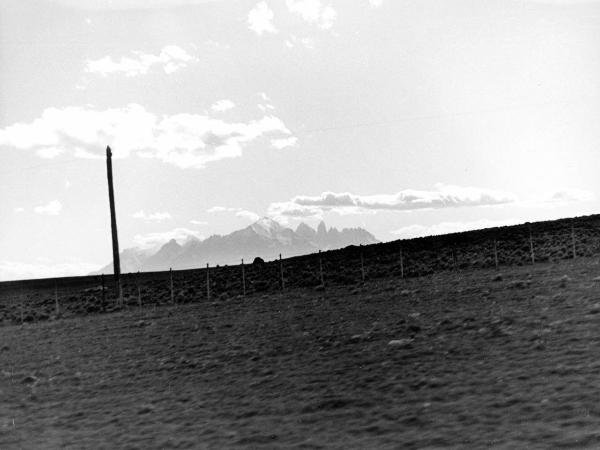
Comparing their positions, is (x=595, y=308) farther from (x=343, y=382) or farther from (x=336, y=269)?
(x=336, y=269)

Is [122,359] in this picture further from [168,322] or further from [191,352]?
[168,322]

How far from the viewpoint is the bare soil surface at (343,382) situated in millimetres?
6207

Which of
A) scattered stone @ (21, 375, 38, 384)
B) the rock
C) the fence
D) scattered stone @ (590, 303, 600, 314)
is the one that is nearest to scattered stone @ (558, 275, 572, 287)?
scattered stone @ (590, 303, 600, 314)

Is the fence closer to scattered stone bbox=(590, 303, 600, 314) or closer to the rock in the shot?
scattered stone bbox=(590, 303, 600, 314)

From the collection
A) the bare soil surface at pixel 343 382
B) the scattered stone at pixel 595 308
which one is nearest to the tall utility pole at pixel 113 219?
the bare soil surface at pixel 343 382

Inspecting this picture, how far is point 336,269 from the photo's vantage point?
40.7 metres

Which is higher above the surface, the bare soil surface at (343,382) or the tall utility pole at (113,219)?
the tall utility pole at (113,219)

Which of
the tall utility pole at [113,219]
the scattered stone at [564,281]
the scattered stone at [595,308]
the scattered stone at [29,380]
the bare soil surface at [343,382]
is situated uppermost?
the tall utility pole at [113,219]

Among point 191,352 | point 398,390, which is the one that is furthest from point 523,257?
point 398,390

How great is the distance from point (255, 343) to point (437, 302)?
228 inches

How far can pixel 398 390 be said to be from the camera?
25.3 ft

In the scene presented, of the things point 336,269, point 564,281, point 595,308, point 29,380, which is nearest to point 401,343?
point 595,308

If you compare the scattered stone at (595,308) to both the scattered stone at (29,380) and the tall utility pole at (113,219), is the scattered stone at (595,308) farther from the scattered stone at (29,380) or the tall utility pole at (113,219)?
the tall utility pole at (113,219)

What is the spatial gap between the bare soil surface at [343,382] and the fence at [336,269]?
1509 cm
